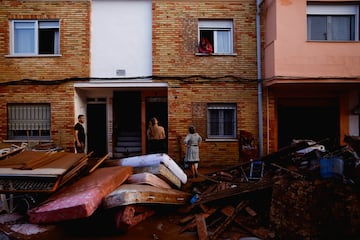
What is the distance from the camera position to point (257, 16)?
1193 centimetres

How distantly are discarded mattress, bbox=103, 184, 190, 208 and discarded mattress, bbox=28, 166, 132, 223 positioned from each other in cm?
19

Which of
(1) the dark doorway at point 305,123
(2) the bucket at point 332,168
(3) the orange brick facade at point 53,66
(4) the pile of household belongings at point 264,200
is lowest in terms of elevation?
(4) the pile of household belongings at point 264,200

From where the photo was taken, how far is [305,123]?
1283 centimetres

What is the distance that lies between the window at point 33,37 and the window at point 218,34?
5.31 meters

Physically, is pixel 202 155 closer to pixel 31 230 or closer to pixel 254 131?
pixel 254 131

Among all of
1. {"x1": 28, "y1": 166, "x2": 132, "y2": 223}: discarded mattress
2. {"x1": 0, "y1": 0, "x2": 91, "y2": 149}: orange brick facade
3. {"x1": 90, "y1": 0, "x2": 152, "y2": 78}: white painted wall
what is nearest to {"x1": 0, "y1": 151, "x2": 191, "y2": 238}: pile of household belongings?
{"x1": 28, "y1": 166, "x2": 132, "y2": 223}: discarded mattress

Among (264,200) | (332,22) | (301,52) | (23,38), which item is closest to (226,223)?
(264,200)

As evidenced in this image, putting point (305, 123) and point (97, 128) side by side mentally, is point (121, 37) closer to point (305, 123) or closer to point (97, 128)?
point (97, 128)

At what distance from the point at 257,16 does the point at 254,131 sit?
13.4 feet

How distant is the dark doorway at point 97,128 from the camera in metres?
13.4

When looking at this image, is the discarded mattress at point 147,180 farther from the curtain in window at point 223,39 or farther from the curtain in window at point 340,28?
the curtain in window at point 340,28

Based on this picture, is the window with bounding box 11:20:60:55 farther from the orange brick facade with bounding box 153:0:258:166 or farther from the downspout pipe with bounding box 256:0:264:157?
the downspout pipe with bounding box 256:0:264:157

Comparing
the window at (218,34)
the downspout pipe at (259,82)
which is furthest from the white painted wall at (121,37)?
the downspout pipe at (259,82)

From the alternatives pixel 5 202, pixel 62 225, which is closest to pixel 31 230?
pixel 62 225
